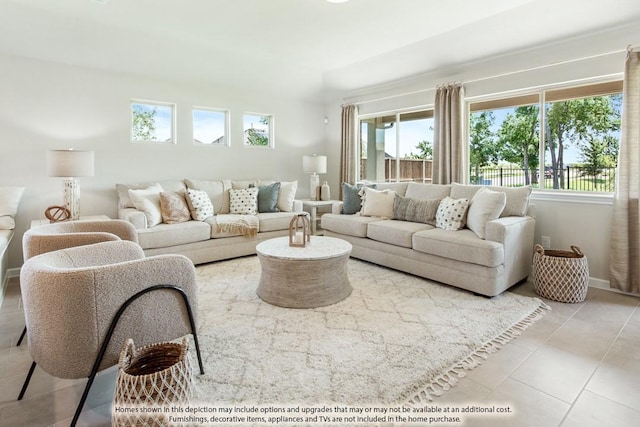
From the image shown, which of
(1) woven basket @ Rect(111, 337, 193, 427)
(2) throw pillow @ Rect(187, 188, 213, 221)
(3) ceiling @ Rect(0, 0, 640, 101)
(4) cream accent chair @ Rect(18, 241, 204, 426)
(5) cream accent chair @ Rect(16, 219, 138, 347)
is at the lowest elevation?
(1) woven basket @ Rect(111, 337, 193, 427)

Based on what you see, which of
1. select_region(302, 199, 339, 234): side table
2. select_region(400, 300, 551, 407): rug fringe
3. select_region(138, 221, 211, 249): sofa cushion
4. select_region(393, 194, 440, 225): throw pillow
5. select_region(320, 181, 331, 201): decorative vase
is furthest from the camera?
select_region(320, 181, 331, 201): decorative vase

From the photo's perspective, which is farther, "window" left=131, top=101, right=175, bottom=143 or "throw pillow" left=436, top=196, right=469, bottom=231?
"window" left=131, top=101, right=175, bottom=143

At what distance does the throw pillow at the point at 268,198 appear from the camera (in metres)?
5.08

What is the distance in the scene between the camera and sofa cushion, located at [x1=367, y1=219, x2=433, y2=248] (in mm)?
3732

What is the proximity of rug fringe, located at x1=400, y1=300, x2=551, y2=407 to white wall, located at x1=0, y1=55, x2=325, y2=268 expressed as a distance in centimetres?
424

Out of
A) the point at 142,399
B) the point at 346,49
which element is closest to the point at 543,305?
the point at 142,399

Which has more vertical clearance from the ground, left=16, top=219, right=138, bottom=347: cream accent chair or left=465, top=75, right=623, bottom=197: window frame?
left=465, top=75, right=623, bottom=197: window frame

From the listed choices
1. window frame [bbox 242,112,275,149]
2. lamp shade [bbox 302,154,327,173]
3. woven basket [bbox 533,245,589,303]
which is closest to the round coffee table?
woven basket [bbox 533,245,589,303]

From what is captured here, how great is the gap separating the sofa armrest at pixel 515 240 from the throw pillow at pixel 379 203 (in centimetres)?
137

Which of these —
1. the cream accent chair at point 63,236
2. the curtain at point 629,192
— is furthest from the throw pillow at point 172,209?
the curtain at point 629,192

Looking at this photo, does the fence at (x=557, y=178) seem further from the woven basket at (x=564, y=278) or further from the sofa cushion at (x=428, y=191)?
the woven basket at (x=564, y=278)

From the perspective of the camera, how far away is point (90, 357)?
4.92 ft

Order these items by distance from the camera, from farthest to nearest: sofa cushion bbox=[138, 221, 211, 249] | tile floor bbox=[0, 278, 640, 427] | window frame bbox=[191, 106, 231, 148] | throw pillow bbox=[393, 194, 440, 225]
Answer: window frame bbox=[191, 106, 231, 148] → throw pillow bbox=[393, 194, 440, 225] → sofa cushion bbox=[138, 221, 211, 249] → tile floor bbox=[0, 278, 640, 427]

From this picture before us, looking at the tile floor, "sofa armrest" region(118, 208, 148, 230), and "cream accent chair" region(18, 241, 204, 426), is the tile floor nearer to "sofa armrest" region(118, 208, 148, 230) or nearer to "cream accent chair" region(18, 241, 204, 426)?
"cream accent chair" region(18, 241, 204, 426)
